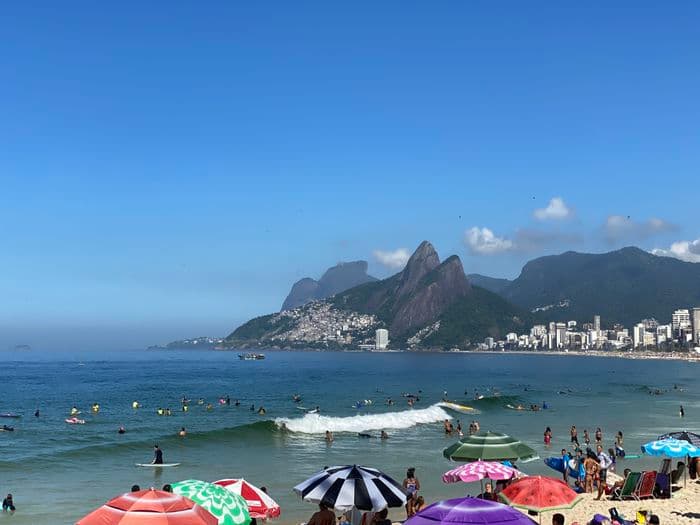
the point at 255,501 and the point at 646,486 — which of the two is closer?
the point at 255,501

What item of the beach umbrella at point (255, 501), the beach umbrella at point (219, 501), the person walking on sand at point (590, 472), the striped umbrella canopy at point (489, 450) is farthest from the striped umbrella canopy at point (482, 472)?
the person walking on sand at point (590, 472)

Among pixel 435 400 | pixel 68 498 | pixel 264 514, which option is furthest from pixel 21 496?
pixel 435 400

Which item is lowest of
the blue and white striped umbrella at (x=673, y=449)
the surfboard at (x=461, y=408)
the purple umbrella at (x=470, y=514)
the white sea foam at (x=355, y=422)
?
the surfboard at (x=461, y=408)

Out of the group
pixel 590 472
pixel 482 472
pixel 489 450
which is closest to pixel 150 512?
pixel 482 472

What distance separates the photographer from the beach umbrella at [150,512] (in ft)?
27.5

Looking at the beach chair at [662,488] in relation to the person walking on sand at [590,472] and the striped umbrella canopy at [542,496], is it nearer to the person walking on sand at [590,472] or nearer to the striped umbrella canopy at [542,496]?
the person walking on sand at [590,472]

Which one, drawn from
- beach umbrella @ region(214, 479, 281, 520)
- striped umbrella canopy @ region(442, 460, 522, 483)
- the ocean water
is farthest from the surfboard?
beach umbrella @ region(214, 479, 281, 520)

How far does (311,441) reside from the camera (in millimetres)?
42938

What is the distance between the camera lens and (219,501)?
1130cm

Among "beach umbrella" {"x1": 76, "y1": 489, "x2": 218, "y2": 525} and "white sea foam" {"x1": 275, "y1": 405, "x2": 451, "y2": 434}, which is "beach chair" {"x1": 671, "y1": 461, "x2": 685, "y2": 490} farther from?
"white sea foam" {"x1": 275, "y1": 405, "x2": 451, "y2": 434}

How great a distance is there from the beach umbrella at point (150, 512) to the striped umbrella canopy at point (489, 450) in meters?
9.50

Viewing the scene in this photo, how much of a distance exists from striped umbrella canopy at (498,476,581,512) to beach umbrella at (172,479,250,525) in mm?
6521

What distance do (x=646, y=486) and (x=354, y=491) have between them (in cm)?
1427

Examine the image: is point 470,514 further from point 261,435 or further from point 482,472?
point 261,435
